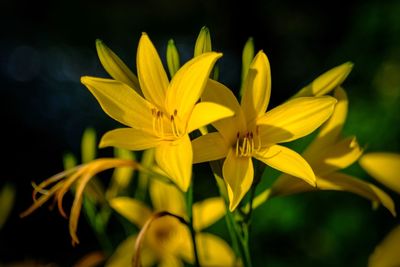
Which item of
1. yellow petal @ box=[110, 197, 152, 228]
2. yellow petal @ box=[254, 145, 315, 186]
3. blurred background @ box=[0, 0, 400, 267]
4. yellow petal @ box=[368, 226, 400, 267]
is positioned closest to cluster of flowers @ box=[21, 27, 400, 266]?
yellow petal @ box=[254, 145, 315, 186]

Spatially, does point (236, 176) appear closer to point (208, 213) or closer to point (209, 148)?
point (209, 148)

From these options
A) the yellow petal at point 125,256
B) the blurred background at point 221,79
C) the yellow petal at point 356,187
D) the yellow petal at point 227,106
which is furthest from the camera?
the blurred background at point 221,79

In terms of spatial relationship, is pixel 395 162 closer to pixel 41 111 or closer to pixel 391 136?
pixel 391 136

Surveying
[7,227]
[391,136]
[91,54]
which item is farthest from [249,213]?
[91,54]

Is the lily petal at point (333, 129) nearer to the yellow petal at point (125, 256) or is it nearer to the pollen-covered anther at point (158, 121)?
the pollen-covered anther at point (158, 121)

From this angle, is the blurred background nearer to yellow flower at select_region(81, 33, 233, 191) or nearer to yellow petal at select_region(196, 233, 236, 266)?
yellow petal at select_region(196, 233, 236, 266)

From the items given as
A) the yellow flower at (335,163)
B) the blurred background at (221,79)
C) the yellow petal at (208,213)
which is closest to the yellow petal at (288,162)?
the yellow flower at (335,163)
